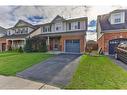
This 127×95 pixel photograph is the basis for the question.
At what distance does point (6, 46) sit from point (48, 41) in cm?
86

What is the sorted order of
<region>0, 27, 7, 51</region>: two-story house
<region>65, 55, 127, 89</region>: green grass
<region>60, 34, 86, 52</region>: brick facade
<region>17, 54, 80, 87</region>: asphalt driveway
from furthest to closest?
1. <region>0, 27, 7, 51</region>: two-story house
2. <region>60, 34, 86, 52</region>: brick facade
3. <region>17, 54, 80, 87</region>: asphalt driveway
4. <region>65, 55, 127, 89</region>: green grass

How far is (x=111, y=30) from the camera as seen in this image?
378 centimetres

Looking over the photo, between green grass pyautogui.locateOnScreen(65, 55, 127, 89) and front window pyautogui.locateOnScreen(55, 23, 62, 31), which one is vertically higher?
front window pyautogui.locateOnScreen(55, 23, 62, 31)

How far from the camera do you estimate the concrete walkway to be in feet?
11.9

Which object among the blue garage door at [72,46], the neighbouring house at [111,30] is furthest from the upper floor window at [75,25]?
the neighbouring house at [111,30]

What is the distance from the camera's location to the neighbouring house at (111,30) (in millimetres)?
3744

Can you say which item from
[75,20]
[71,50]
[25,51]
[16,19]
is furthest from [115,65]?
[16,19]

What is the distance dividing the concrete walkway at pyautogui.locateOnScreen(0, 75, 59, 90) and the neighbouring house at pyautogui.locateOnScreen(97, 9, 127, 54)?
1232 millimetres

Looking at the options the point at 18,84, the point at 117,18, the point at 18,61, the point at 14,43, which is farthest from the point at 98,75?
the point at 14,43

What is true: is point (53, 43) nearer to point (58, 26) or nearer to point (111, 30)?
point (58, 26)

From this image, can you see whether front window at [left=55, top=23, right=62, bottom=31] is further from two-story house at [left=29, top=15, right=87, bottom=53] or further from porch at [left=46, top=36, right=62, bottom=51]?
porch at [left=46, top=36, right=62, bottom=51]

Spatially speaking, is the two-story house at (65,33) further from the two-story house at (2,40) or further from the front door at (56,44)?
the two-story house at (2,40)

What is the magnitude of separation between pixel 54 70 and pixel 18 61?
0.74 m

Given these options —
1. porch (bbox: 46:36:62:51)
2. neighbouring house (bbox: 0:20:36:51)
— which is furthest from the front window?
neighbouring house (bbox: 0:20:36:51)
